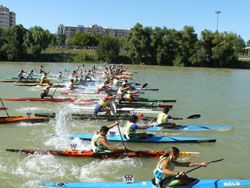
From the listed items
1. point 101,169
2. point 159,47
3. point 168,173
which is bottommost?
point 101,169

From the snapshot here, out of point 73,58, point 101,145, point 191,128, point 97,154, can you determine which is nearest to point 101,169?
point 97,154

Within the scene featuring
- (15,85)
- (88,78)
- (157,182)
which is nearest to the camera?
(157,182)

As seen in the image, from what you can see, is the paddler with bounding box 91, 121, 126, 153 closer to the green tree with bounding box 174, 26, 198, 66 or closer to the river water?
the river water

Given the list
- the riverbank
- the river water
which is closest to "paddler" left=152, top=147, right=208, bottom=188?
the river water

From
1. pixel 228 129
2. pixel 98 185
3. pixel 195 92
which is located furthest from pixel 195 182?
pixel 195 92

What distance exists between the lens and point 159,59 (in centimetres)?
9312

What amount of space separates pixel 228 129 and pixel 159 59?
73371 millimetres

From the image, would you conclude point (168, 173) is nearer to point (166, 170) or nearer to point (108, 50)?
point (166, 170)

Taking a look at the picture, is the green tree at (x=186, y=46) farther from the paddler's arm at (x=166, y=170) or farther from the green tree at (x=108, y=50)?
the paddler's arm at (x=166, y=170)

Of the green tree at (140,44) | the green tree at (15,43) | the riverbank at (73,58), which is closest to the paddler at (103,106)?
the green tree at (15,43)

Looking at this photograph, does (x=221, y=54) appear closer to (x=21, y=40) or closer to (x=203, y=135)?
(x=21, y=40)

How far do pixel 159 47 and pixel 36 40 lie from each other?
30.1 metres

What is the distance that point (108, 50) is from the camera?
97.6m

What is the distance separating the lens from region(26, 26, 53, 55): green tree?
93.6 m
